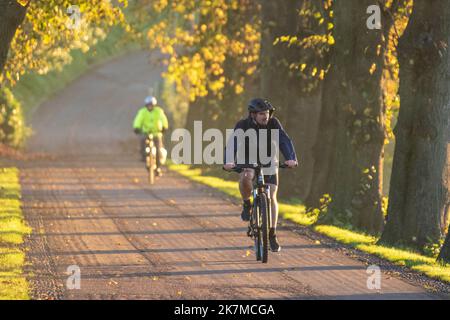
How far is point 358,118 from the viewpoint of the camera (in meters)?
22.9

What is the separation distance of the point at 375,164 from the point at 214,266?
7555 mm

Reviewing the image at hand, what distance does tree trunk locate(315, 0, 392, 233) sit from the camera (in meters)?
22.7

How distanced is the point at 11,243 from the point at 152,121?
→ 12.1m

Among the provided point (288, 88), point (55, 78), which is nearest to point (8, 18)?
point (288, 88)

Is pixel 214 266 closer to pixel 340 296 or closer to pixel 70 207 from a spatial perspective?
pixel 340 296

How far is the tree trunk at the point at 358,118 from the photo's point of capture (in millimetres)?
22672

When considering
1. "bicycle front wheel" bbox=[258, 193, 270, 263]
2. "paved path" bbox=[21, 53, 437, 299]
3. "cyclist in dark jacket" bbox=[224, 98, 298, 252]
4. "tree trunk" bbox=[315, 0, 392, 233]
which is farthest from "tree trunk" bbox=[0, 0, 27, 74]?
"tree trunk" bbox=[315, 0, 392, 233]

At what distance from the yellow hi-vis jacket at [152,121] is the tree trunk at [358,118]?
7821 mm

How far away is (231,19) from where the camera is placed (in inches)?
1336

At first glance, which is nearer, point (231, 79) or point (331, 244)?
point (331, 244)

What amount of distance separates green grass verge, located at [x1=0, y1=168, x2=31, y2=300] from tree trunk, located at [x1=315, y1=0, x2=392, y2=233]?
5.97m

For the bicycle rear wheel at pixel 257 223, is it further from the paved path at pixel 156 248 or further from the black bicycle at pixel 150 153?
the black bicycle at pixel 150 153
